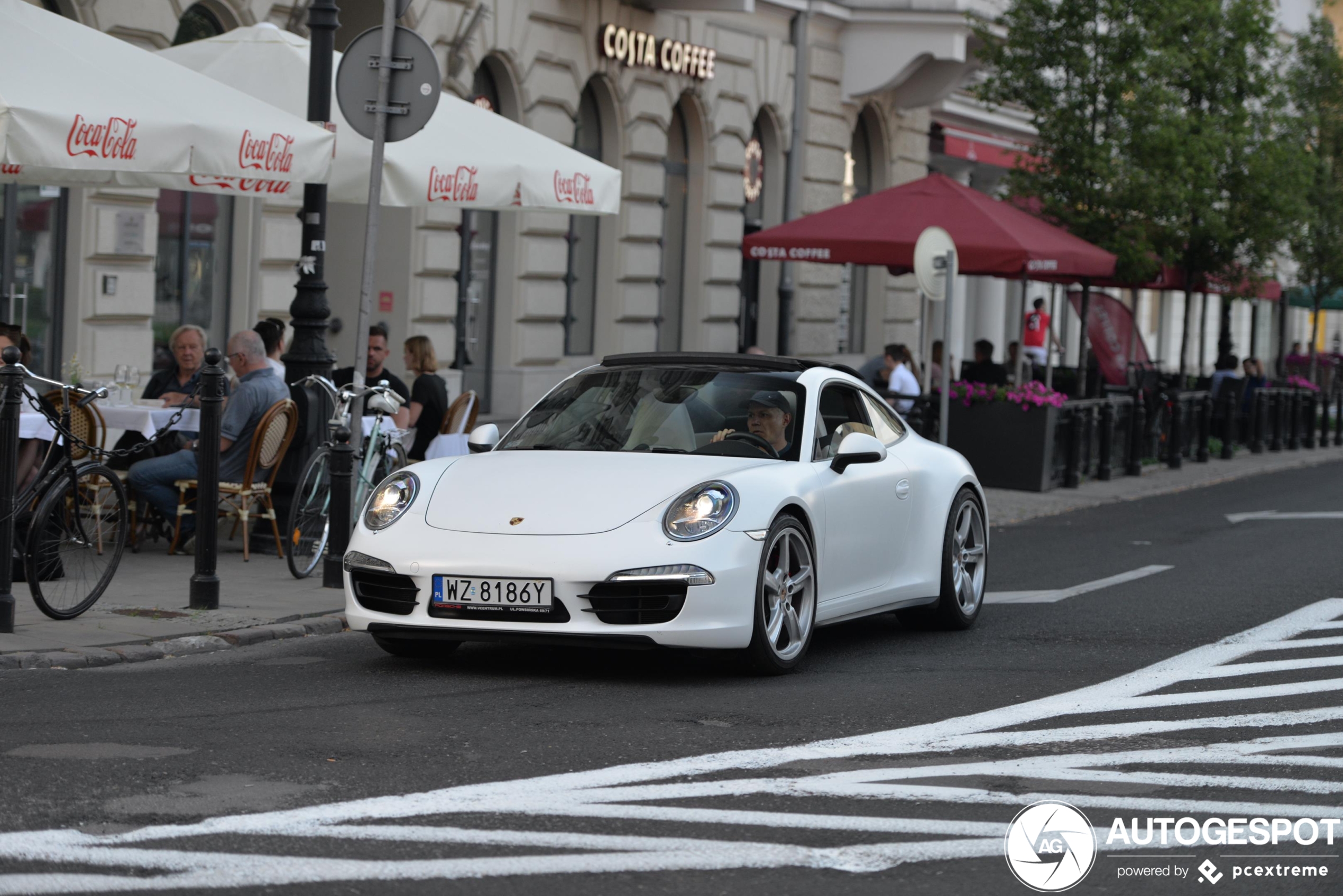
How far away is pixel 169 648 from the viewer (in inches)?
330

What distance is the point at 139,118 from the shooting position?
9906 millimetres

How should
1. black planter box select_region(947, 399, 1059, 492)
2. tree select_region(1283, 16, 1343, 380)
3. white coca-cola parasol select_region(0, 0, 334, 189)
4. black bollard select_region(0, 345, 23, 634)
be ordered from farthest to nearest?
tree select_region(1283, 16, 1343, 380) → black planter box select_region(947, 399, 1059, 492) → white coca-cola parasol select_region(0, 0, 334, 189) → black bollard select_region(0, 345, 23, 634)

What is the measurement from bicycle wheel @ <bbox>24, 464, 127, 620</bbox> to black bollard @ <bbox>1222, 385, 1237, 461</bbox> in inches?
838

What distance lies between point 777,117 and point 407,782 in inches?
908

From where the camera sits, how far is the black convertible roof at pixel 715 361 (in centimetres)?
910

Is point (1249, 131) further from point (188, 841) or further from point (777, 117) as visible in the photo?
point (188, 841)

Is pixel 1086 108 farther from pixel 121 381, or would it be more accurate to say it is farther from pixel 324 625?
pixel 324 625

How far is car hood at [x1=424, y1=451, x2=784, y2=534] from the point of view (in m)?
7.78

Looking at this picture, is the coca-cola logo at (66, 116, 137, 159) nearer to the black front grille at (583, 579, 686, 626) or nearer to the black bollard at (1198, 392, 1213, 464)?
the black front grille at (583, 579, 686, 626)

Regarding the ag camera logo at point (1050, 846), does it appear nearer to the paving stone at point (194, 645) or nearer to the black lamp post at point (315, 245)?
the paving stone at point (194, 645)

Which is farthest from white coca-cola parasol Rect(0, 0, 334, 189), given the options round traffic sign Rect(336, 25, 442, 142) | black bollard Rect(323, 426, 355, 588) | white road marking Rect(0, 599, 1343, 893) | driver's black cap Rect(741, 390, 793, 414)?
white road marking Rect(0, 599, 1343, 893)

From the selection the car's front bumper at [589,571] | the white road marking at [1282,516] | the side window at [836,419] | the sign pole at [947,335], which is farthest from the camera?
the white road marking at [1282,516]

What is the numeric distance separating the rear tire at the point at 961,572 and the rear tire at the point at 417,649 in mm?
2587

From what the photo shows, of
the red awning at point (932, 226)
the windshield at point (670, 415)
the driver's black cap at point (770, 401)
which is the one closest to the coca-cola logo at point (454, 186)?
the windshield at point (670, 415)
